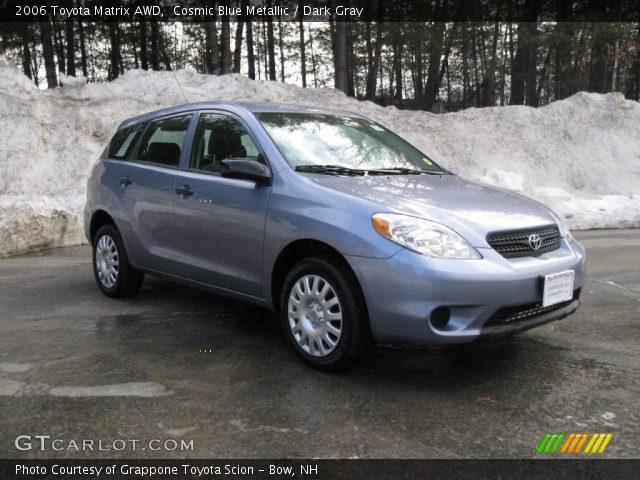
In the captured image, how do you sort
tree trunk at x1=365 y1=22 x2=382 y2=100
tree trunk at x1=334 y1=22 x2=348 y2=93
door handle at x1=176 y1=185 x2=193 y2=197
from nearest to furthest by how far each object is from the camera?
1. door handle at x1=176 y1=185 x2=193 y2=197
2. tree trunk at x1=334 y1=22 x2=348 y2=93
3. tree trunk at x1=365 y1=22 x2=382 y2=100

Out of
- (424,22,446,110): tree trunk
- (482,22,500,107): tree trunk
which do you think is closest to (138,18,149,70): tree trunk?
(424,22,446,110): tree trunk

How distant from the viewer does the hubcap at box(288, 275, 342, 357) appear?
11.6ft

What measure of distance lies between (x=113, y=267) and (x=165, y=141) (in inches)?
51.0

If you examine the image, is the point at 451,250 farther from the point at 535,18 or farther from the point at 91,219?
the point at 535,18

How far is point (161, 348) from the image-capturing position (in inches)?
165

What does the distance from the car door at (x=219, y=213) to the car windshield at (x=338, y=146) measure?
0.75ft

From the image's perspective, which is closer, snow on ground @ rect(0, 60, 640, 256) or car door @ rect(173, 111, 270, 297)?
car door @ rect(173, 111, 270, 297)

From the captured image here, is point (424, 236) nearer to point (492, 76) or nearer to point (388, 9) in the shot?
point (492, 76)

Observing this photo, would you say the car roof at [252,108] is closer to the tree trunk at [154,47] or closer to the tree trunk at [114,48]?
the tree trunk at [114,48]

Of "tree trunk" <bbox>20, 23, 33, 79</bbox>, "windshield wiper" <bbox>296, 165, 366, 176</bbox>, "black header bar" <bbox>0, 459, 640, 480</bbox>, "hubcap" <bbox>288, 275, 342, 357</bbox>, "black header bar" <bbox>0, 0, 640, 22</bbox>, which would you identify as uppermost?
"black header bar" <bbox>0, 0, 640, 22</bbox>

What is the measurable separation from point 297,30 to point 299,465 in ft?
94.9

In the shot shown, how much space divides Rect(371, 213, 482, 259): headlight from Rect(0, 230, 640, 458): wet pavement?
800 millimetres

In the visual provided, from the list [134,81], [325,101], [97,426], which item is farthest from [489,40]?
[97,426]

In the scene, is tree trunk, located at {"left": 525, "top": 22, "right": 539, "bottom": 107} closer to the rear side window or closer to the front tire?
the rear side window
